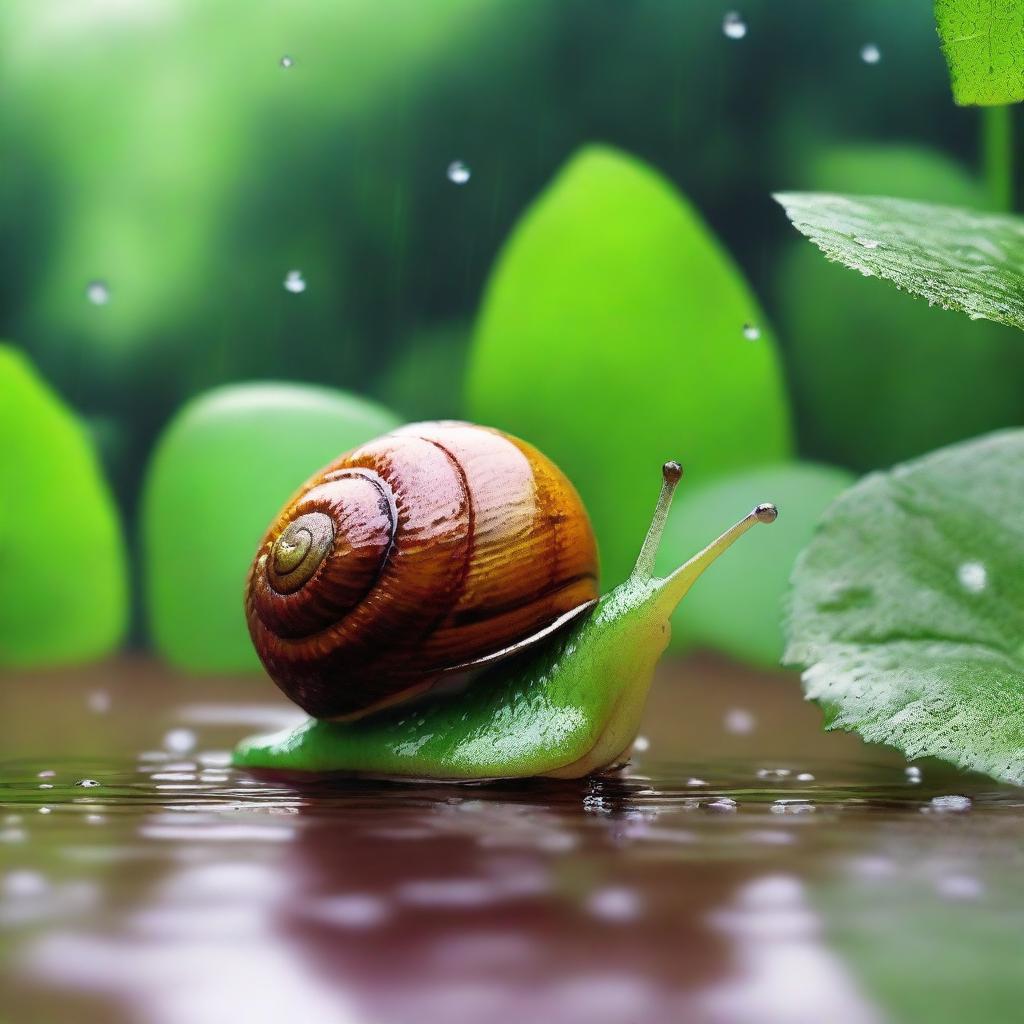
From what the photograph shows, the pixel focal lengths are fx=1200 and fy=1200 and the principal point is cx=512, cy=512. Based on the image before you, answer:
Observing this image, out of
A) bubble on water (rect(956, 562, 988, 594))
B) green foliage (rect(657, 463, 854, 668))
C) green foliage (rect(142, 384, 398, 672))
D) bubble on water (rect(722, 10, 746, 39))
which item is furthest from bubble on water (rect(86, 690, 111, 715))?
bubble on water (rect(722, 10, 746, 39))

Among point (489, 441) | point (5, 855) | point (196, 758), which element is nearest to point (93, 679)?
point (196, 758)

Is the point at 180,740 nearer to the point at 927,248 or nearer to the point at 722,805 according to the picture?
the point at 722,805

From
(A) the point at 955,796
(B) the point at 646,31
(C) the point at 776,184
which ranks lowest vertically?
(A) the point at 955,796

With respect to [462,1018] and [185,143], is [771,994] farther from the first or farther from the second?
[185,143]

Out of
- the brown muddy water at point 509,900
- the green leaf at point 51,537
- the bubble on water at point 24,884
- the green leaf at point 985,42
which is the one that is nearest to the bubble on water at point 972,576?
the brown muddy water at point 509,900

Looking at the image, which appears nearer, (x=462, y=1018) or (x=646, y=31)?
(x=462, y=1018)

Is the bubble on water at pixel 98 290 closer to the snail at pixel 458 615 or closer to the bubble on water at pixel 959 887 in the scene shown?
the snail at pixel 458 615

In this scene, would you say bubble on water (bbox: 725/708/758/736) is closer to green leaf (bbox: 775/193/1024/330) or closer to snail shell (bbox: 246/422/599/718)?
snail shell (bbox: 246/422/599/718)

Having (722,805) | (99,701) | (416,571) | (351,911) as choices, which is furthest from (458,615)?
(99,701)
